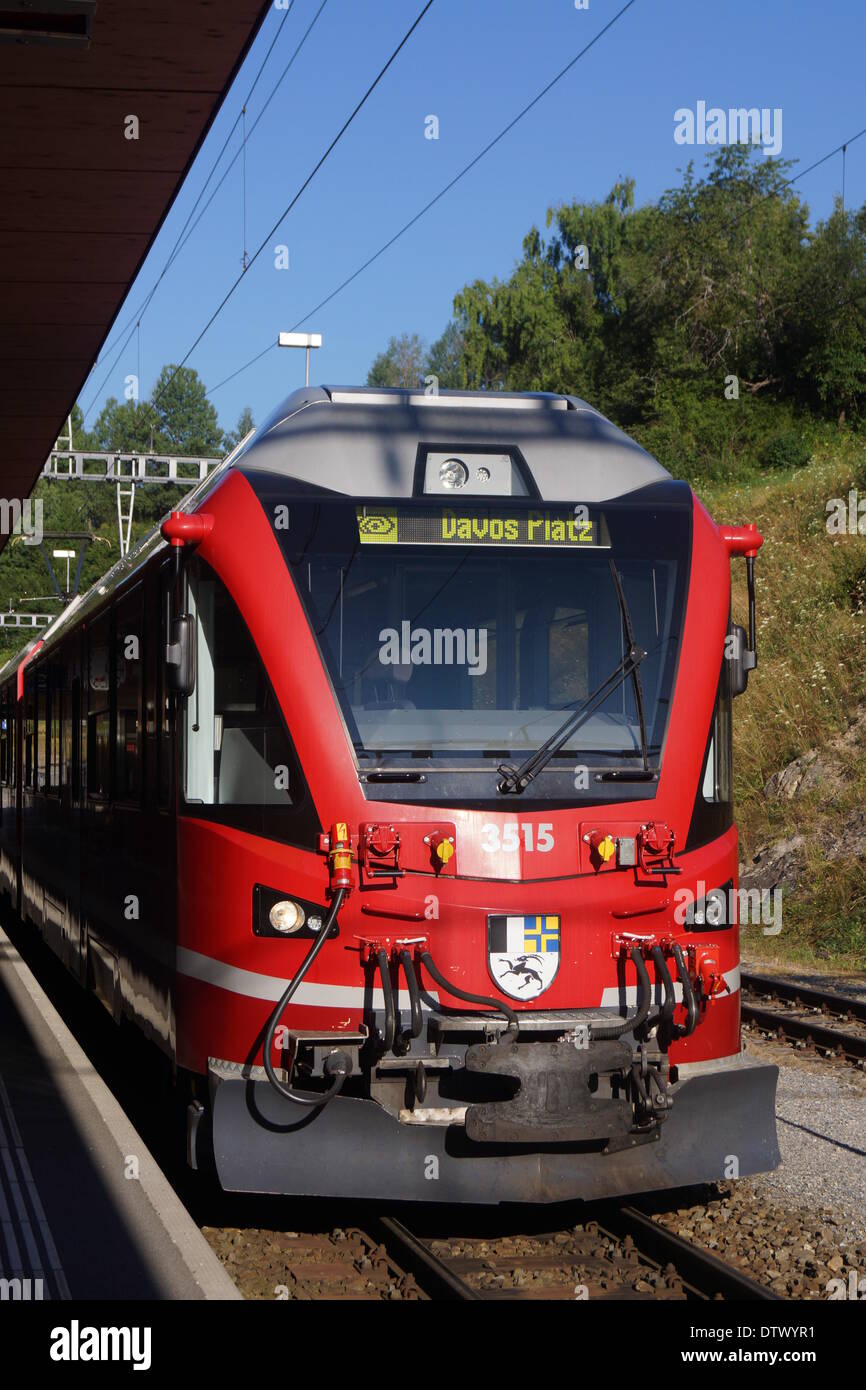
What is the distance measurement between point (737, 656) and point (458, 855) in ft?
5.46

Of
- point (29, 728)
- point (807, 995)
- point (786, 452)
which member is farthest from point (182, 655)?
point (786, 452)

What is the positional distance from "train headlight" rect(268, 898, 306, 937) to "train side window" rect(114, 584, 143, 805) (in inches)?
83.9

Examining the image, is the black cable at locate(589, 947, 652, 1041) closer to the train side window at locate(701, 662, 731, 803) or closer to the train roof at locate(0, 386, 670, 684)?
the train side window at locate(701, 662, 731, 803)

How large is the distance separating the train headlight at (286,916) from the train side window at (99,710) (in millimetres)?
3612

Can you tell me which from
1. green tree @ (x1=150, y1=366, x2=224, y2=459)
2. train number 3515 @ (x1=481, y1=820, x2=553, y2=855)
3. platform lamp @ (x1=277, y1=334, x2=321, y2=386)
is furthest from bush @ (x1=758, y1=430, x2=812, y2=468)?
green tree @ (x1=150, y1=366, x2=224, y2=459)

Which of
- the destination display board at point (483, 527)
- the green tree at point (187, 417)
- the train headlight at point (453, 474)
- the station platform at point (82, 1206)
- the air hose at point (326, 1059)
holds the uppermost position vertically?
the green tree at point (187, 417)

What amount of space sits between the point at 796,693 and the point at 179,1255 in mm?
16812

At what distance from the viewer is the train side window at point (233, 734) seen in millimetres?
6434

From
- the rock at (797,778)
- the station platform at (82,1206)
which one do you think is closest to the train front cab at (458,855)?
the station platform at (82,1206)

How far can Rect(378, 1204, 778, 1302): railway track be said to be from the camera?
5.77m

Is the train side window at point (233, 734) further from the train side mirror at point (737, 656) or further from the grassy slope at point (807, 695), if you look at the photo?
the grassy slope at point (807, 695)

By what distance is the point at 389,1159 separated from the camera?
613 centimetres
